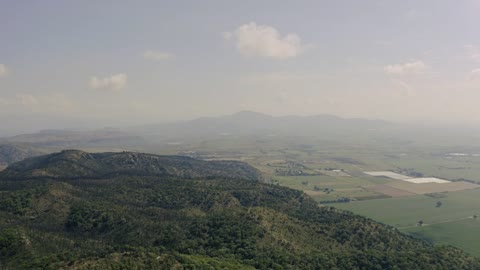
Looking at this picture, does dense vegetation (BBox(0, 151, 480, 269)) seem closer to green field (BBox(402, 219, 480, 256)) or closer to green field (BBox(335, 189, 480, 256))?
green field (BBox(402, 219, 480, 256))

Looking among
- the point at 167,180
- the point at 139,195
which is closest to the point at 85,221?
the point at 139,195

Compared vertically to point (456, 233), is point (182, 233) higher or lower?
higher

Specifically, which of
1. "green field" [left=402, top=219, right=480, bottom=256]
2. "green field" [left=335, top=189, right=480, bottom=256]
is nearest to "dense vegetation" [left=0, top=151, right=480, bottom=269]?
"green field" [left=402, top=219, right=480, bottom=256]

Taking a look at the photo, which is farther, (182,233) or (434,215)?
(434,215)

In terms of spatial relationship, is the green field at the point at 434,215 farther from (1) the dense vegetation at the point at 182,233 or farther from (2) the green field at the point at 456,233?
(1) the dense vegetation at the point at 182,233

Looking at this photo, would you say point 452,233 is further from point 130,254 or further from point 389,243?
point 130,254

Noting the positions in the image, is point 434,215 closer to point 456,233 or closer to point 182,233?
point 456,233

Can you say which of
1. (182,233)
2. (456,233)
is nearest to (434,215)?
Answer: (456,233)

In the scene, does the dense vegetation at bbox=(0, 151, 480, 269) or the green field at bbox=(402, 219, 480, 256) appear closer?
the dense vegetation at bbox=(0, 151, 480, 269)
